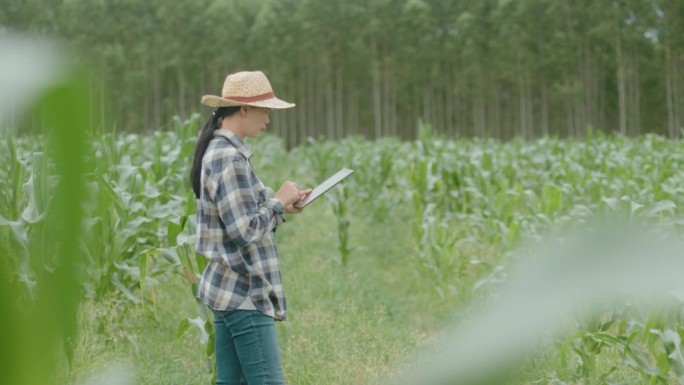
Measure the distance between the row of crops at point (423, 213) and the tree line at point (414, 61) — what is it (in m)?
28.8

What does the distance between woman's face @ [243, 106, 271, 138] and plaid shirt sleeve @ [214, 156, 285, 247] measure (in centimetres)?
15

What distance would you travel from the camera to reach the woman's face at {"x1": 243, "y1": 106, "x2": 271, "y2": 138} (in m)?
2.78

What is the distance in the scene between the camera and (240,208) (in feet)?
8.62

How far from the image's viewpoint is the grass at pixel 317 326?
4.04 meters

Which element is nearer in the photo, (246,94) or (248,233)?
(248,233)

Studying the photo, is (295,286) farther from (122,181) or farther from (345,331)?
(122,181)

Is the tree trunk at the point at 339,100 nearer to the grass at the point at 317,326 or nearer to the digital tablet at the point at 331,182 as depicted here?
the grass at the point at 317,326

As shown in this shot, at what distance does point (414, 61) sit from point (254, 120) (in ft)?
146

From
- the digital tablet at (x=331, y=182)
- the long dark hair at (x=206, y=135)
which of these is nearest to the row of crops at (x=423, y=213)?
the long dark hair at (x=206, y=135)

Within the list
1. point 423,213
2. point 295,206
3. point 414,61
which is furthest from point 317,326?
point 414,61

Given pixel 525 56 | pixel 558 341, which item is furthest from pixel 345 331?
pixel 525 56

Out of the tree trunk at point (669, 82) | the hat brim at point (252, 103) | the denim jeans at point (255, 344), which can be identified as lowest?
the denim jeans at point (255, 344)

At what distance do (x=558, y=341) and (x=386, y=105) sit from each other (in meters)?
44.2

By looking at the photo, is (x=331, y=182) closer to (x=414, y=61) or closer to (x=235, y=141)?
(x=235, y=141)
